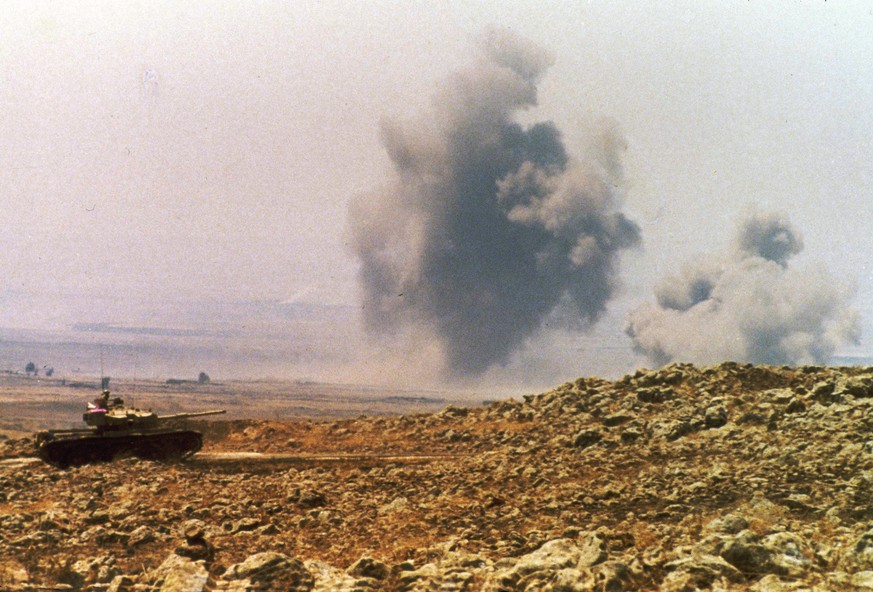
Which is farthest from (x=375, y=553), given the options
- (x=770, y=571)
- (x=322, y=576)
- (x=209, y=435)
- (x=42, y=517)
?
(x=209, y=435)

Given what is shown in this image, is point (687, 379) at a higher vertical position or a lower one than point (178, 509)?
→ higher

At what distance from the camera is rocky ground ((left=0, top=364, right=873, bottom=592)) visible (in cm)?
1305

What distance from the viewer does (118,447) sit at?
96.1ft

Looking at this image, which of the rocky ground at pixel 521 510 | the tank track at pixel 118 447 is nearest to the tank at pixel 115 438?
the tank track at pixel 118 447

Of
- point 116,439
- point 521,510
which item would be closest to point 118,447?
point 116,439

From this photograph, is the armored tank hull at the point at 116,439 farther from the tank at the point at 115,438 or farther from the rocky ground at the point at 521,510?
the rocky ground at the point at 521,510

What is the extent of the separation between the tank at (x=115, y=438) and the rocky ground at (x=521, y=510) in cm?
136

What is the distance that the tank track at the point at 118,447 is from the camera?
2805 cm

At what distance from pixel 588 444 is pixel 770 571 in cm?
1365

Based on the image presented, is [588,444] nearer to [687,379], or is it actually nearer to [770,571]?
[687,379]

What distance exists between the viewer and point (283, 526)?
57.9 feet

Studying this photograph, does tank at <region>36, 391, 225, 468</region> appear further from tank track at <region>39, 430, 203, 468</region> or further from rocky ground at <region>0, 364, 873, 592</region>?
rocky ground at <region>0, 364, 873, 592</region>

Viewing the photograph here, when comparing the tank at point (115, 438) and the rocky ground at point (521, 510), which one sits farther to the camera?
the tank at point (115, 438)

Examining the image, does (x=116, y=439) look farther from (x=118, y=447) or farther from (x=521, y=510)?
(x=521, y=510)
